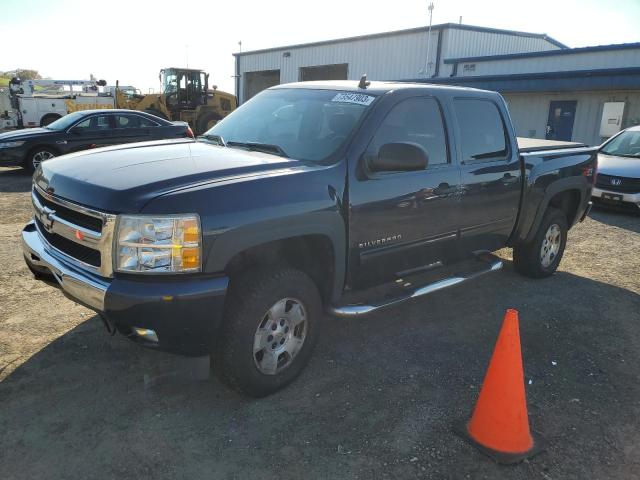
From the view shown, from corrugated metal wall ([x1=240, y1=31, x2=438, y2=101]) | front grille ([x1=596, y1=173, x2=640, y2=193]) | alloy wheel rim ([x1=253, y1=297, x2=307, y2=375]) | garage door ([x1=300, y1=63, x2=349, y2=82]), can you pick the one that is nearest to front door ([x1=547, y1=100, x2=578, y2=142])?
corrugated metal wall ([x1=240, y1=31, x2=438, y2=101])

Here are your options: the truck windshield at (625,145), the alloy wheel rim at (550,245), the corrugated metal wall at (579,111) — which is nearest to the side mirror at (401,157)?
the alloy wheel rim at (550,245)

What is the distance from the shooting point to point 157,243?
2.64 meters

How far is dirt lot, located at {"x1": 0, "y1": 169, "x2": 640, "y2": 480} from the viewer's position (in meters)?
2.71

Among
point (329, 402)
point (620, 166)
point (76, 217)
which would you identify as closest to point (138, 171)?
point (76, 217)

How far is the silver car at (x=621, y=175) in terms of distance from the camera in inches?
369

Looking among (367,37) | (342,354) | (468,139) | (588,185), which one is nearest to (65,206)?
(342,354)

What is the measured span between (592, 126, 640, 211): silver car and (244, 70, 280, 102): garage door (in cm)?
2864

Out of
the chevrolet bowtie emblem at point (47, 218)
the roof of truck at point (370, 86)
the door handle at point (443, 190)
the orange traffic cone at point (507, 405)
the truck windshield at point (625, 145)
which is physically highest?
the roof of truck at point (370, 86)

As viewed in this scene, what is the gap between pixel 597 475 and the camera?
2711 mm

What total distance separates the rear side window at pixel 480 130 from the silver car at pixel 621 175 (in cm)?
599

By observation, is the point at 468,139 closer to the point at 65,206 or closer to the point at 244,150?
the point at 244,150

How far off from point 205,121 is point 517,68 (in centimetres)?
1310

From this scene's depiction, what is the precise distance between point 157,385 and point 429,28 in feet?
81.1

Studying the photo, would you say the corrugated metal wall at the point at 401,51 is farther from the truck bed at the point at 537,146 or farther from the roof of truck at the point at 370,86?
the roof of truck at the point at 370,86
